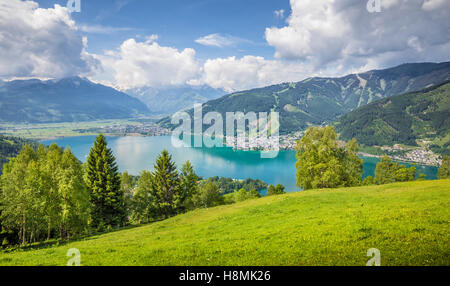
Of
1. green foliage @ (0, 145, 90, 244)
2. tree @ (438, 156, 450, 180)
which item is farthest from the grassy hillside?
tree @ (438, 156, 450, 180)

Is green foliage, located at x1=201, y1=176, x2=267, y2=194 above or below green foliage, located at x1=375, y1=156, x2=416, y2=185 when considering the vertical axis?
below

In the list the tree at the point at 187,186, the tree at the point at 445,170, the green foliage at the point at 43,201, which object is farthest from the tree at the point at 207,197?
the tree at the point at 445,170

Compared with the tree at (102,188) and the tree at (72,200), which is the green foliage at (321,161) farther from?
the tree at (72,200)

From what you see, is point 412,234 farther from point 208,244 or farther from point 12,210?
point 12,210

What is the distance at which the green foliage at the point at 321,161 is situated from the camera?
37.9 m

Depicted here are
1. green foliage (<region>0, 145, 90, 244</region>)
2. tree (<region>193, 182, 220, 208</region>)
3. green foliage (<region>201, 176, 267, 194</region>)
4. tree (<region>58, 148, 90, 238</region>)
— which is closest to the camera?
green foliage (<region>0, 145, 90, 244</region>)

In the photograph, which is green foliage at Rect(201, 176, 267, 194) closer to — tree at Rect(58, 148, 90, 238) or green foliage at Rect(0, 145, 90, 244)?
tree at Rect(58, 148, 90, 238)

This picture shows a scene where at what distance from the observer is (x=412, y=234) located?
11.0m

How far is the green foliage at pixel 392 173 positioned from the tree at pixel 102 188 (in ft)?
220

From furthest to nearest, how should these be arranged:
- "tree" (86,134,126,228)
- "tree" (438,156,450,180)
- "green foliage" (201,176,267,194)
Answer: "green foliage" (201,176,267,194) → "tree" (438,156,450,180) → "tree" (86,134,126,228)

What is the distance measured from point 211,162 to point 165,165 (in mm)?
153959

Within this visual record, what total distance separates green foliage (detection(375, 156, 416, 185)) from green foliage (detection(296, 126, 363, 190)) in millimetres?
27423

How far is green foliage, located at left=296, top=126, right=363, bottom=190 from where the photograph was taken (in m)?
37.9

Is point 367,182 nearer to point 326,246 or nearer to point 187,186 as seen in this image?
point 187,186
